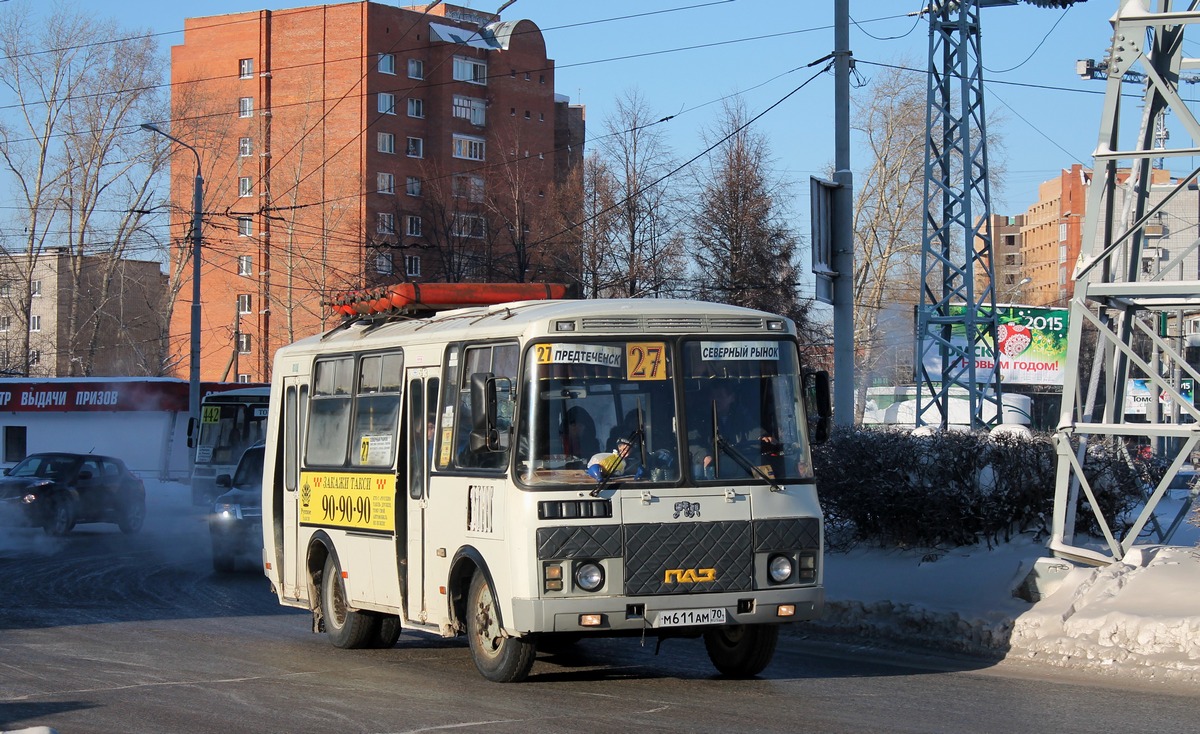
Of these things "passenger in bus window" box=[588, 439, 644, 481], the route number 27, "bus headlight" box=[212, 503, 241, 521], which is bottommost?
"bus headlight" box=[212, 503, 241, 521]

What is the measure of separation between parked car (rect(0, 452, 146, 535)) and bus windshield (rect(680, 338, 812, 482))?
1989 centimetres

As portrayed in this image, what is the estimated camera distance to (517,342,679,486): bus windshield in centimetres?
912

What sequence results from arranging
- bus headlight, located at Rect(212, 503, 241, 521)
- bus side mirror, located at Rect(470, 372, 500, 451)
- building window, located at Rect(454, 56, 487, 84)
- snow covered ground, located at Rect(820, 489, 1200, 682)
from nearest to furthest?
1. bus side mirror, located at Rect(470, 372, 500, 451)
2. snow covered ground, located at Rect(820, 489, 1200, 682)
3. bus headlight, located at Rect(212, 503, 241, 521)
4. building window, located at Rect(454, 56, 487, 84)

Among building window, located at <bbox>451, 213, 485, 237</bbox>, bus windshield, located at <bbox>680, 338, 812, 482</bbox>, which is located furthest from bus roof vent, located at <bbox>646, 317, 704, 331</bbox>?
building window, located at <bbox>451, 213, 485, 237</bbox>

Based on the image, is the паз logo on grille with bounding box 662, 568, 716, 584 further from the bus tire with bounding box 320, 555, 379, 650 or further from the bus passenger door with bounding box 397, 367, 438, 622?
the bus tire with bounding box 320, 555, 379, 650

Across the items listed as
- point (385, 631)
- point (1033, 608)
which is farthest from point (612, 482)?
point (1033, 608)

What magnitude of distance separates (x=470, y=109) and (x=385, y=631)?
6527 cm

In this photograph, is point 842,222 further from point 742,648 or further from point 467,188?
point 467,188

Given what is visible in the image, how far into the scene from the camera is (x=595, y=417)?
920cm

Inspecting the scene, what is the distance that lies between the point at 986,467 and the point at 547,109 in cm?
6738

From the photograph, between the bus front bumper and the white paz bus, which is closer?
the bus front bumper

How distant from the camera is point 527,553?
29.4ft

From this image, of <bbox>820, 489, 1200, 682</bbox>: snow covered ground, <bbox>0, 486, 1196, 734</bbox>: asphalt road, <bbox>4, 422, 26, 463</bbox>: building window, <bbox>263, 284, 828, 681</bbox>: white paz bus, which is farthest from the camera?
<bbox>4, 422, 26, 463</bbox>: building window

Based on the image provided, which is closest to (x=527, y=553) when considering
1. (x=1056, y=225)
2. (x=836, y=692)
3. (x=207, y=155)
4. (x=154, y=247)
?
(x=836, y=692)
